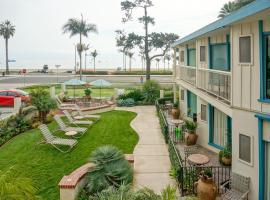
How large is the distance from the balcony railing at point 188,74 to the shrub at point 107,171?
8929mm

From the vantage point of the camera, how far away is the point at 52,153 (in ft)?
59.8

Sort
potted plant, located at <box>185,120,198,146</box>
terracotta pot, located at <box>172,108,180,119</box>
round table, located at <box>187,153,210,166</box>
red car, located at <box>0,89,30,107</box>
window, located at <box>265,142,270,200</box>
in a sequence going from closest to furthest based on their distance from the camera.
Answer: window, located at <box>265,142,270,200</box>
round table, located at <box>187,153,210,166</box>
potted plant, located at <box>185,120,198,146</box>
terracotta pot, located at <box>172,108,180,119</box>
red car, located at <box>0,89,30,107</box>

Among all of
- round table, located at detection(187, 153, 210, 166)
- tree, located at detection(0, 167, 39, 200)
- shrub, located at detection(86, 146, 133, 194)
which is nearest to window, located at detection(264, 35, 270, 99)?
round table, located at detection(187, 153, 210, 166)

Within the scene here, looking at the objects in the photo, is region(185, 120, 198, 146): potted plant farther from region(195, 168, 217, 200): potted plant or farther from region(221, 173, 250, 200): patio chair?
region(195, 168, 217, 200): potted plant

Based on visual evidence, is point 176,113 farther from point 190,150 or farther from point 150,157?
point 190,150

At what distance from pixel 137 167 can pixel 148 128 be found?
27.9 feet

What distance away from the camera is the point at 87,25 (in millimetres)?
66562

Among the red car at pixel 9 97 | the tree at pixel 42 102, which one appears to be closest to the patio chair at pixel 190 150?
the tree at pixel 42 102

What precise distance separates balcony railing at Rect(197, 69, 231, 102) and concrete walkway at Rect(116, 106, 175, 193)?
3819 mm

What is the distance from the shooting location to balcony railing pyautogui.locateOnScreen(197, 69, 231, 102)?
1451cm

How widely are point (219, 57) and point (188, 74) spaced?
5.22m

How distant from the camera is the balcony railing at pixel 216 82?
47.6ft

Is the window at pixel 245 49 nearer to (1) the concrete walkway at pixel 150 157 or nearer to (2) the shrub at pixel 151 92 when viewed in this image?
(1) the concrete walkway at pixel 150 157

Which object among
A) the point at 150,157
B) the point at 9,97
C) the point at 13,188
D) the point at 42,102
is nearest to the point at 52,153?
the point at 150,157
